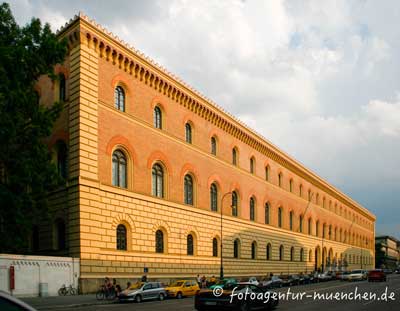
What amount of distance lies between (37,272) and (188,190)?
1679cm

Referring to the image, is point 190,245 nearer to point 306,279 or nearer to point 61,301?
point 61,301

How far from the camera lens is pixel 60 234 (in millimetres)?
31156

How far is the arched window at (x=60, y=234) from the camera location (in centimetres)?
3077

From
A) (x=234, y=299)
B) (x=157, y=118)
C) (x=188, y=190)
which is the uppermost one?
(x=157, y=118)

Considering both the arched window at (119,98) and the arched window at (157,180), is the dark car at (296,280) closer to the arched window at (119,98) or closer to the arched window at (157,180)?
the arched window at (157,180)

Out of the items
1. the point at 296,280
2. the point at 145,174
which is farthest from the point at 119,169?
the point at 296,280

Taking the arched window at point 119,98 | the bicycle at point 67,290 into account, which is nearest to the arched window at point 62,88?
the arched window at point 119,98

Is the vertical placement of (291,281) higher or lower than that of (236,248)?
lower

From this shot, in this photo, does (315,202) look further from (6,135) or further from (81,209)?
(6,135)

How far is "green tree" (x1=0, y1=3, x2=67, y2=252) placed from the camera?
77.1ft

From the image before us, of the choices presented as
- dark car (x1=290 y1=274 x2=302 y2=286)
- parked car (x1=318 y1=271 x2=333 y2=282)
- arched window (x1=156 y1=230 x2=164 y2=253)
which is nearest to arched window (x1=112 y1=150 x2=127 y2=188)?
arched window (x1=156 y1=230 x2=164 y2=253)

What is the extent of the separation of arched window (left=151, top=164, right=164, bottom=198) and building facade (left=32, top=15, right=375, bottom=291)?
0.08 m

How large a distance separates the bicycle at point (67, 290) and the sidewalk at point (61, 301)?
751mm

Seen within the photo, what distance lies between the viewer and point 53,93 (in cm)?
3269
